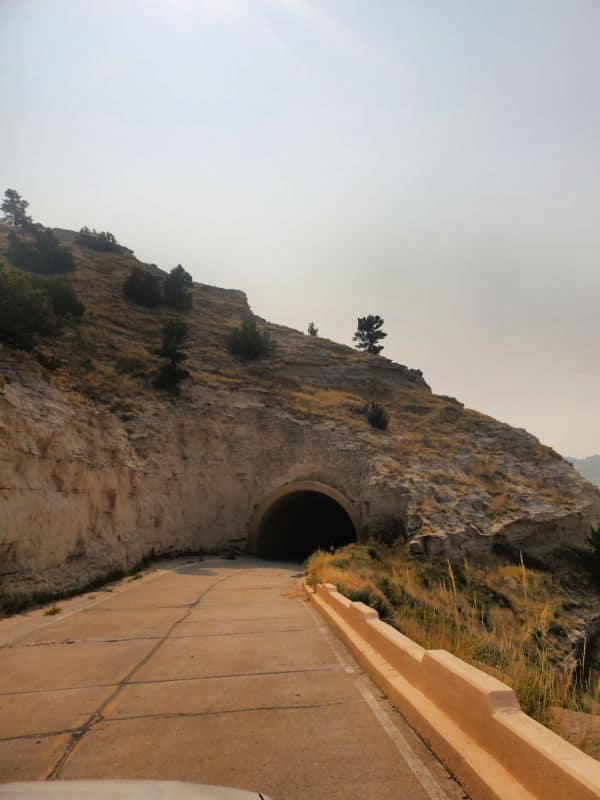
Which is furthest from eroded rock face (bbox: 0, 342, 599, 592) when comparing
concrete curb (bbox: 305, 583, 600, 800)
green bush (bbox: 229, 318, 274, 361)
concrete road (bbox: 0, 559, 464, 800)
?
concrete curb (bbox: 305, 583, 600, 800)

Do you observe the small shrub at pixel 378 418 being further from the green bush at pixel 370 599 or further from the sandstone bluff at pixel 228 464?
the green bush at pixel 370 599

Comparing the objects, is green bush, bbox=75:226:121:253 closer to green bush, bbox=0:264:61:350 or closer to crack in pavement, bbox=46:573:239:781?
green bush, bbox=0:264:61:350

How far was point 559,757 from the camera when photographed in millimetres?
2734

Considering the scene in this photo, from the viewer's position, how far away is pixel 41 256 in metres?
35.8

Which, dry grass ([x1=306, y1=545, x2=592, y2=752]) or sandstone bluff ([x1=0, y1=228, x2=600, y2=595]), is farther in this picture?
sandstone bluff ([x1=0, y1=228, x2=600, y2=595])

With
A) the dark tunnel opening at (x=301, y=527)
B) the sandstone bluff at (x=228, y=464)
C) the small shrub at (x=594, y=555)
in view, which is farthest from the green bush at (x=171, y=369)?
the small shrub at (x=594, y=555)

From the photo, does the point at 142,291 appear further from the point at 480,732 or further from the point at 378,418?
the point at 480,732

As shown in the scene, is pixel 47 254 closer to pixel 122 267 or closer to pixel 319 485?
pixel 122 267

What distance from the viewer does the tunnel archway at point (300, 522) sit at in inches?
955

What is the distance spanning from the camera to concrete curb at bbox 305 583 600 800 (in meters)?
2.70

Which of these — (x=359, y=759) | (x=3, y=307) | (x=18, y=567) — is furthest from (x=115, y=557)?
(x=359, y=759)

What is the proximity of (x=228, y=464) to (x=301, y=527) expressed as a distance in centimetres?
869

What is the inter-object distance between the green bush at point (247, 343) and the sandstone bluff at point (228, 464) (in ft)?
3.50

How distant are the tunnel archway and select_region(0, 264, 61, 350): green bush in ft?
41.8
